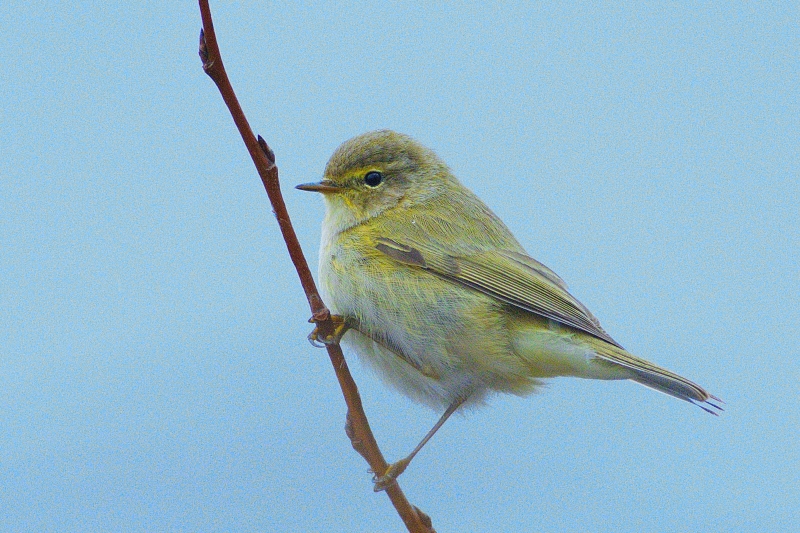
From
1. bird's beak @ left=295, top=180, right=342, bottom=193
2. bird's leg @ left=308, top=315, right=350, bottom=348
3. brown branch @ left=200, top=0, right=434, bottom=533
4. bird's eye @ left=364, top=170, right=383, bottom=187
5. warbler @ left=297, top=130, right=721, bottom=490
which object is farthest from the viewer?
bird's eye @ left=364, top=170, right=383, bottom=187

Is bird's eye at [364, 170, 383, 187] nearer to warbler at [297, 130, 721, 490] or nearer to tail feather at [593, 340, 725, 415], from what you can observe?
warbler at [297, 130, 721, 490]

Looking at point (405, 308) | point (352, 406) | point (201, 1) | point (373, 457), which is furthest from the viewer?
point (405, 308)

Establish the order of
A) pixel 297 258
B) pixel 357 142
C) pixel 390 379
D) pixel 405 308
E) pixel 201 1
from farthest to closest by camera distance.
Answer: pixel 357 142, pixel 390 379, pixel 405 308, pixel 297 258, pixel 201 1

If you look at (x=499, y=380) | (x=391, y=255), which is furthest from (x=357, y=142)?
(x=499, y=380)

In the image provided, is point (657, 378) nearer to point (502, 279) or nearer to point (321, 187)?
point (502, 279)

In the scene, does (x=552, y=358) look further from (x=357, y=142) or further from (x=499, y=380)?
(x=357, y=142)

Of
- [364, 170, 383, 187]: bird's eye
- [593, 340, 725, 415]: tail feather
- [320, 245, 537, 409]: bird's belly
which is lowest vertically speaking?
[593, 340, 725, 415]: tail feather

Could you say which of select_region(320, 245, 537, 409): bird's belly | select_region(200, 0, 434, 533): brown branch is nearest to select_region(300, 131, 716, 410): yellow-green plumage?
select_region(320, 245, 537, 409): bird's belly
